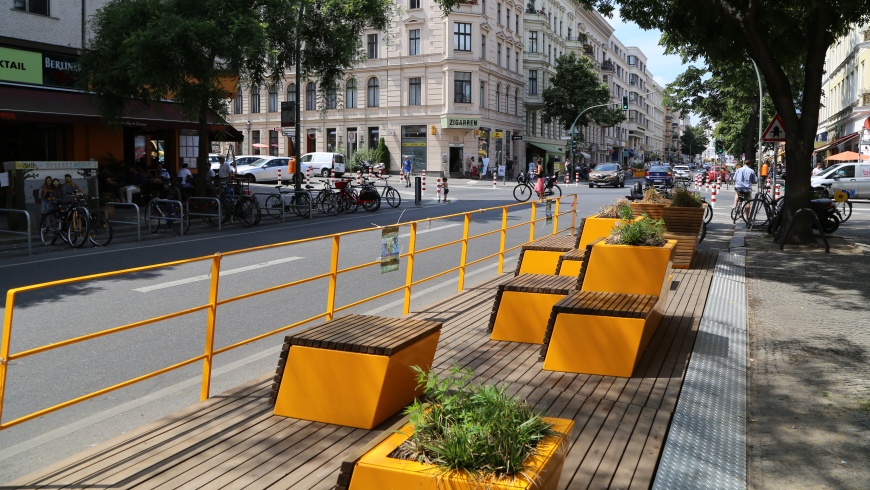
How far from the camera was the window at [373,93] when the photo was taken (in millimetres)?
61281

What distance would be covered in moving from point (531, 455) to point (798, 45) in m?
19.1

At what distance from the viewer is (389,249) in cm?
819

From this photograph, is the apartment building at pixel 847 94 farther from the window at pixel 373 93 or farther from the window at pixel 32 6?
the window at pixel 32 6

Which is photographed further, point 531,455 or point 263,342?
point 263,342

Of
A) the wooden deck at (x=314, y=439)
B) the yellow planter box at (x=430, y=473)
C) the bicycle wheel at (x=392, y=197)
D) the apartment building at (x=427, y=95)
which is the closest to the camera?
the yellow planter box at (x=430, y=473)

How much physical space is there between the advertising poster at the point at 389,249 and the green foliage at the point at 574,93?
62.0 m

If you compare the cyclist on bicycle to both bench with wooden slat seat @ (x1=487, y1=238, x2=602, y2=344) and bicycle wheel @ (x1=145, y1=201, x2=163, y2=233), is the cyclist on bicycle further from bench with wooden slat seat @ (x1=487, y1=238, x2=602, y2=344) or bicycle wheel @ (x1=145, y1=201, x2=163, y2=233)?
bench with wooden slat seat @ (x1=487, y1=238, x2=602, y2=344)

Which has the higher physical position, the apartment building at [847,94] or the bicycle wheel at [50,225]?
the apartment building at [847,94]

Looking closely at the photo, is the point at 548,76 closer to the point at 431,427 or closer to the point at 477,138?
the point at 477,138

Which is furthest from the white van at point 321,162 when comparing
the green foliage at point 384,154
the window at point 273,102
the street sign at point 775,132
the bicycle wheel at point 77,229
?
the street sign at point 775,132

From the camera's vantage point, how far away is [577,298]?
720 cm

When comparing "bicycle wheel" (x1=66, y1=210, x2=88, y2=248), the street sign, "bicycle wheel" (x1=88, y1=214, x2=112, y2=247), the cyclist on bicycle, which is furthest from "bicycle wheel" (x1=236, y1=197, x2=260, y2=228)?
the cyclist on bicycle

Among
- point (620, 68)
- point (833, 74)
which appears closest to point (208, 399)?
point (833, 74)

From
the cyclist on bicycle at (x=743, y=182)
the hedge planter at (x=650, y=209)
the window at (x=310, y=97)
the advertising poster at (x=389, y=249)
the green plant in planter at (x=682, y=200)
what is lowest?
the advertising poster at (x=389, y=249)
